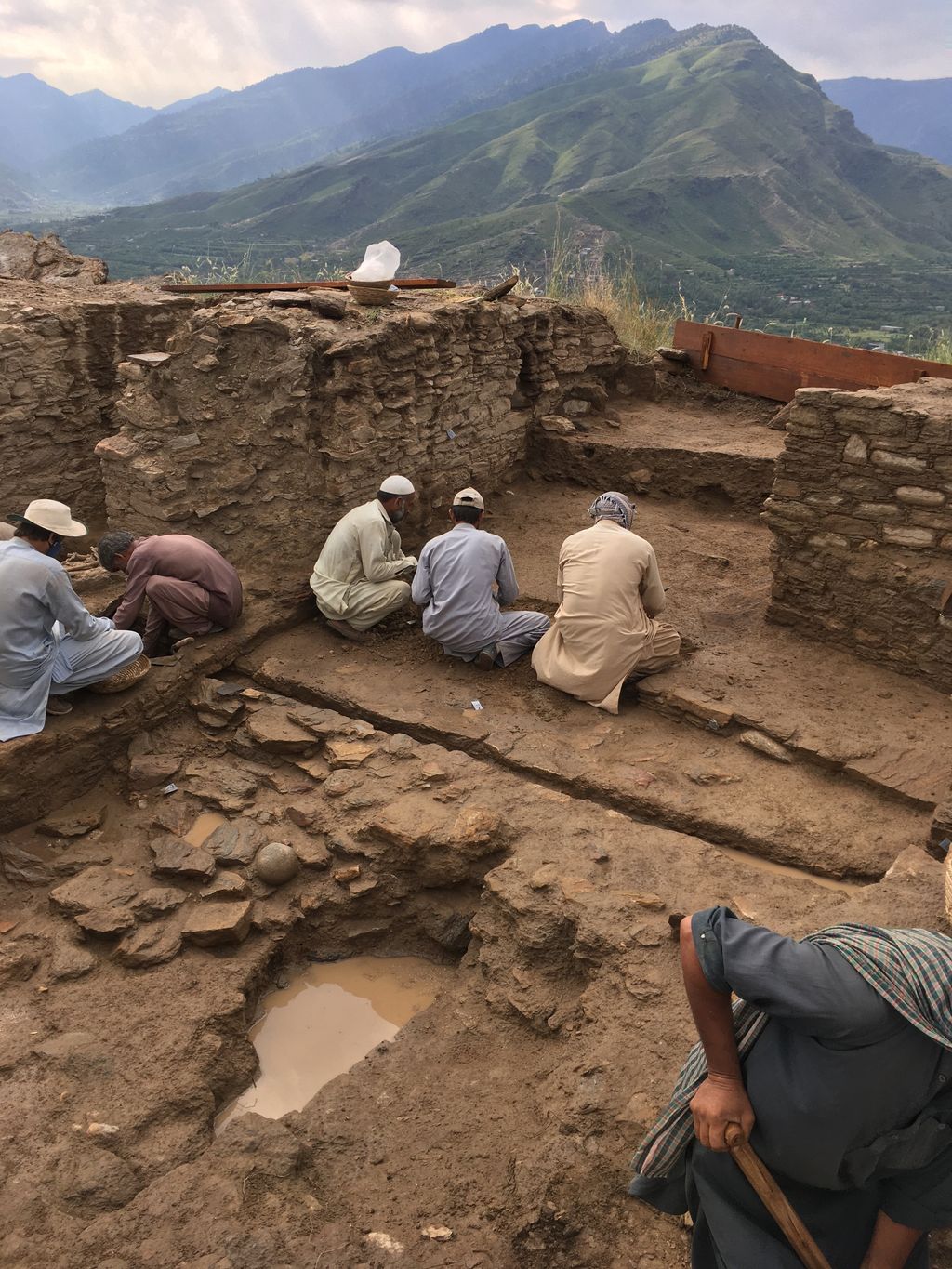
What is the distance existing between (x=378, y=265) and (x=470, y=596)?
3.45 meters

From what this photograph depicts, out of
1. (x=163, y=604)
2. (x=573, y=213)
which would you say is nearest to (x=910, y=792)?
(x=163, y=604)

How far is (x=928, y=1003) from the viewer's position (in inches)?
68.1

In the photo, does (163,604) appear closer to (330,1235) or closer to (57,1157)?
(57,1157)

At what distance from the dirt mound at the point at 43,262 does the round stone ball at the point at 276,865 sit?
312 inches

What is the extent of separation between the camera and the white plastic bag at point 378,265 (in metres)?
7.37

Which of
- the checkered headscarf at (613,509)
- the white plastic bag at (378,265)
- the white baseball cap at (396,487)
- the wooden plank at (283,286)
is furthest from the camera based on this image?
the wooden plank at (283,286)

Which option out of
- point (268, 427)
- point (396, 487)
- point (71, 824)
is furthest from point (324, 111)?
point (71, 824)

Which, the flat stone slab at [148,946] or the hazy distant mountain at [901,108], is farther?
the hazy distant mountain at [901,108]

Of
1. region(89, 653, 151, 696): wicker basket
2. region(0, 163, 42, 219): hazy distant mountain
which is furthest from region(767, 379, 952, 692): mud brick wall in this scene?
region(0, 163, 42, 219): hazy distant mountain

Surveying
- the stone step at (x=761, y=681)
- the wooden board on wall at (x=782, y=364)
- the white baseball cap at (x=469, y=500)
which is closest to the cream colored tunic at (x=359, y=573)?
the white baseball cap at (x=469, y=500)

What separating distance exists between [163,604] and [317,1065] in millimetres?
3126

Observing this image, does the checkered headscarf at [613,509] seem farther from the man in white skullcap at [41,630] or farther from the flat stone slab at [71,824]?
the flat stone slab at [71,824]

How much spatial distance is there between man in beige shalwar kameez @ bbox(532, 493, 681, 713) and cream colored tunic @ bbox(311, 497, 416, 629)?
1.31 meters

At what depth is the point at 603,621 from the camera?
5441 millimetres
